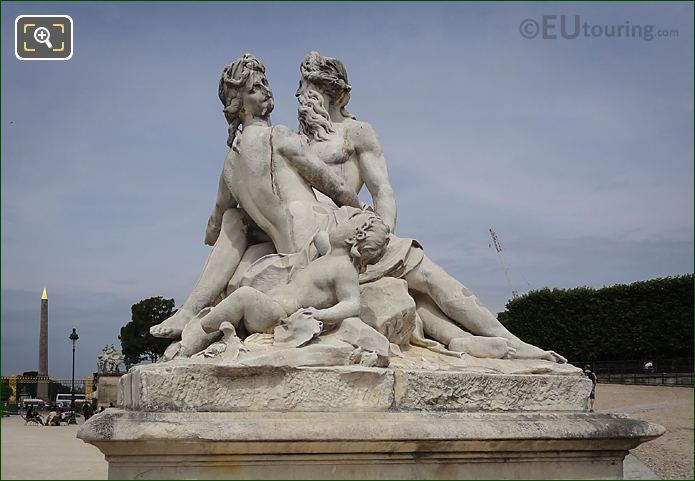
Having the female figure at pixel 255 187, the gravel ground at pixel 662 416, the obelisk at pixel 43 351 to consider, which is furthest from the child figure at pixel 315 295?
the obelisk at pixel 43 351

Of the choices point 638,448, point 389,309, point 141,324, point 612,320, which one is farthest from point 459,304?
point 141,324

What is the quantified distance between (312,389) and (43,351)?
49.7 metres

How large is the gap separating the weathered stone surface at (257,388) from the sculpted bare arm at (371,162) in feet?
6.69

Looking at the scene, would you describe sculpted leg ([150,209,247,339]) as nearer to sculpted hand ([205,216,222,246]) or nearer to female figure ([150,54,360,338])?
female figure ([150,54,360,338])

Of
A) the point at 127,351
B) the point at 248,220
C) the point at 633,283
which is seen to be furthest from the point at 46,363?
the point at 248,220

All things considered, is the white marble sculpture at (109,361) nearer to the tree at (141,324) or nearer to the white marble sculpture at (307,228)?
the tree at (141,324)

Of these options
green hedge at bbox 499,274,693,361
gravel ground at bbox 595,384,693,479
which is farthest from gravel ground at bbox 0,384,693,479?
green hedge at bbox 499,274,693,361

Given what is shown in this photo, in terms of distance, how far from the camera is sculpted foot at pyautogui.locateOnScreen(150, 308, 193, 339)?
545 centimetres

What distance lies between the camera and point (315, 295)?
16.2 feet

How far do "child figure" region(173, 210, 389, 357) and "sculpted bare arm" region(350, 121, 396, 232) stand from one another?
1.26 m

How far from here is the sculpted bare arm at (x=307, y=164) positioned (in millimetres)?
5863

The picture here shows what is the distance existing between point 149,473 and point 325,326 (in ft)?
4.15

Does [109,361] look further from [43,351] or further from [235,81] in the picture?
[235,81]

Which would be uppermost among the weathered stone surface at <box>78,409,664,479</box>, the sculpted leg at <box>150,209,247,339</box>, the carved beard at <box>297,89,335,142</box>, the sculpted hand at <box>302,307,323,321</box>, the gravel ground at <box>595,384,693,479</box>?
the carved beard at <box>297,89,335,142</box>
